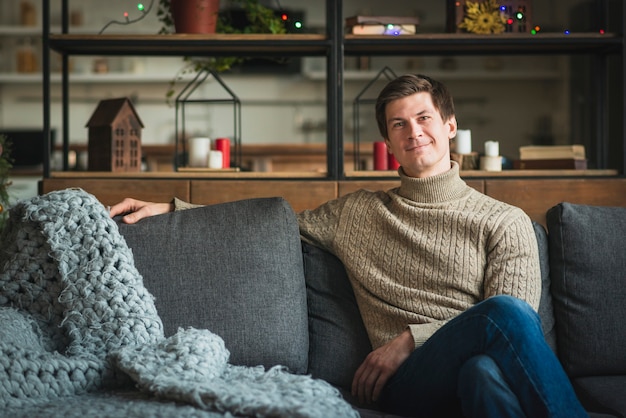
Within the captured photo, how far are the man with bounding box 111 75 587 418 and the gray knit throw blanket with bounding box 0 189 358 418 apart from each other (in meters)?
→ 0.23

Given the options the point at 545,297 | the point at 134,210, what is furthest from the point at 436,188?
the point at 134,210

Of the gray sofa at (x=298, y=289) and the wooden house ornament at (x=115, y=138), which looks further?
the wooden house ornament at (x=115, y=138)

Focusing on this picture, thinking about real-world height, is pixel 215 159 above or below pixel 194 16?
below

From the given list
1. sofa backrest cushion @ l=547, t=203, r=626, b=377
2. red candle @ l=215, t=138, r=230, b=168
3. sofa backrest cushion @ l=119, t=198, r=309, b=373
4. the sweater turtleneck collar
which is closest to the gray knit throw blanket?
sofa backrest cushion @ l=119, t=198, r=309, b=373

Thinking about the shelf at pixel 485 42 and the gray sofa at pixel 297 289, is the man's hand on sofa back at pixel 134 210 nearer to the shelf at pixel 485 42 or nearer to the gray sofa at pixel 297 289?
the gray sofa at pixel 297 289

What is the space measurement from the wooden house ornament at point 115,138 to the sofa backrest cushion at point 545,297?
1607mm

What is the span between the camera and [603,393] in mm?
1896

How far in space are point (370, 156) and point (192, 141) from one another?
2.68 meters

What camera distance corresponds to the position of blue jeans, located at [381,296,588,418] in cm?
156

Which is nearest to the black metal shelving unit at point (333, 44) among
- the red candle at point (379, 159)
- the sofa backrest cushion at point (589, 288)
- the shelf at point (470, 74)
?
the red candle at point (379, 159)

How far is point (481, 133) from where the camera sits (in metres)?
7.20

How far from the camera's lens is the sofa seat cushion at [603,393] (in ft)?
5.97

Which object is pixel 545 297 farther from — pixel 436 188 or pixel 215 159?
pixel 215 159

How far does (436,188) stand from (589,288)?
18.4 inches
